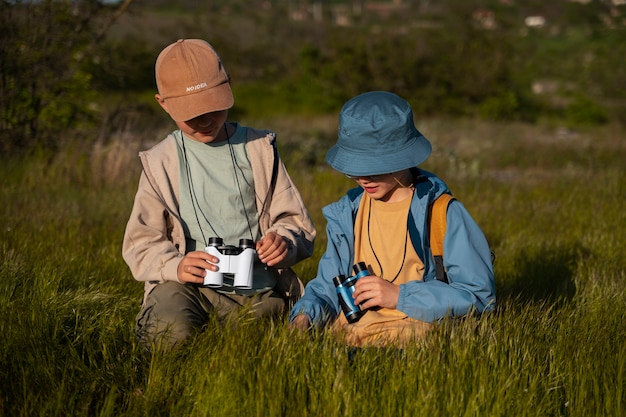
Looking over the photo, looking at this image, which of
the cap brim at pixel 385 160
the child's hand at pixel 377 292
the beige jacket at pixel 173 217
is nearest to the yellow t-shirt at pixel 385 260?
the child's hand at pixel 377 292

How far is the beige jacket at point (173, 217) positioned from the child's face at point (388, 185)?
1.61 ft

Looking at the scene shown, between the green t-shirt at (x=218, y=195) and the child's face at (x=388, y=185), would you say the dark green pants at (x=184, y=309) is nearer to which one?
the green t-shirt at (x=218, y=195)

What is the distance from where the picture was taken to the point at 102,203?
21.0ft

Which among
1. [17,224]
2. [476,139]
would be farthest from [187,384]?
[476,139]

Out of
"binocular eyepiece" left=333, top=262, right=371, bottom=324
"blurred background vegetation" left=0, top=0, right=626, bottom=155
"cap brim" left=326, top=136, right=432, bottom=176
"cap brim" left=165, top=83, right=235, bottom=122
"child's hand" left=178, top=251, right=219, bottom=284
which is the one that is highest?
"cap brim" left=165, top=83, right=235, bottom=122

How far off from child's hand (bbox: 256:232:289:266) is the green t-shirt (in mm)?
266

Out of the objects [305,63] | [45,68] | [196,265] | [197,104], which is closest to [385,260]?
[196,265]

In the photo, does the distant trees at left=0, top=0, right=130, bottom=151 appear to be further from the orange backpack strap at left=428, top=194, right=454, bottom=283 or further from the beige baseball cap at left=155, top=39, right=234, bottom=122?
the orange backpack strap at left=428, top=194, right=454, bottom=283

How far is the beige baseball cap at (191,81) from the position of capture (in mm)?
3406

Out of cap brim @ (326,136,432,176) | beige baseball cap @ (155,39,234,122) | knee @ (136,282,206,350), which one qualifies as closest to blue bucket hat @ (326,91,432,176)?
cap brim @ (326,136,432,176)

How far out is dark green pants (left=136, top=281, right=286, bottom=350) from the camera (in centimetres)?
329

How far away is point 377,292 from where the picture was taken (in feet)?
10.1

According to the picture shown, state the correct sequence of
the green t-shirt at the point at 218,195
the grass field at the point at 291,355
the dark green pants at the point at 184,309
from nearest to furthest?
the grass field at the point at 291,355, the dark green pants at the point at 184,309, the green t-shirt at the point at 218,195

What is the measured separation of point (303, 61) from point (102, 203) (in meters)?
14.4
